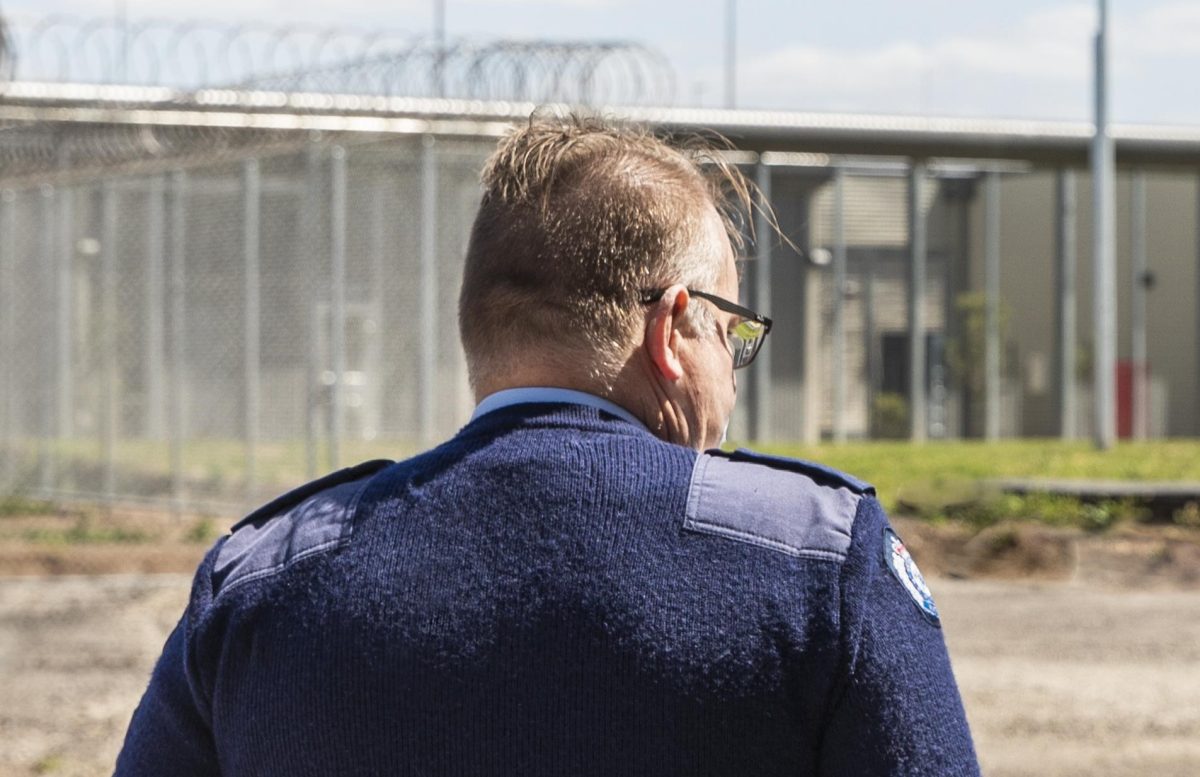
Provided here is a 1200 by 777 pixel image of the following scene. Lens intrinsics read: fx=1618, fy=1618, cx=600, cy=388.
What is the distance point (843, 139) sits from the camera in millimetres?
21375

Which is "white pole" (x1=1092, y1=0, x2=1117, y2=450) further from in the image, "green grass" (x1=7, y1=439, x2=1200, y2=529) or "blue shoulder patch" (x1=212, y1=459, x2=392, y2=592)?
"blue shoulder patch" (x1=212, y1=459, x2=392, y2=592)

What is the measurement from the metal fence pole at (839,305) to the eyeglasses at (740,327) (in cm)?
2309

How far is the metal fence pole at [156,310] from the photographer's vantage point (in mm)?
12102

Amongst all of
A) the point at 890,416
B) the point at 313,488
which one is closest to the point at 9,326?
the point at 313,488

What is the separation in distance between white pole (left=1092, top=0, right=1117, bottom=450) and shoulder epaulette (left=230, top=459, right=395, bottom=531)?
18522 millimetres

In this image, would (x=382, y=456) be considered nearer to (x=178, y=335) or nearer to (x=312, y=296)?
(x=312, y=296)

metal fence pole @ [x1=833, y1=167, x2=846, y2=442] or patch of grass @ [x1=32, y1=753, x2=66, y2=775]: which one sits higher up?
metal fence pole @ [x1=833, y1=167, x2=846, y2=442]

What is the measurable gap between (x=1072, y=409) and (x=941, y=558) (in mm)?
18108

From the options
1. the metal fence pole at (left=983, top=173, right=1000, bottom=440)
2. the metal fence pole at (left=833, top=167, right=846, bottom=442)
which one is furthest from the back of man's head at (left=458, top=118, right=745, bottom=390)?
the metal fence pole at (left=983, top=173, right=1000, bottom=440)

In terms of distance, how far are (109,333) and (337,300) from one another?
2.63m

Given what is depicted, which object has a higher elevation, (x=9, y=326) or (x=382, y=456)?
(x=9, y=326)

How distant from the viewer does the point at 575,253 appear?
1.64 metres

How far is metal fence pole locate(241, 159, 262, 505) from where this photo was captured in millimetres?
11328

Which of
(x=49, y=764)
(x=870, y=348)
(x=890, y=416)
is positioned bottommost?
(x=49, y=764)
